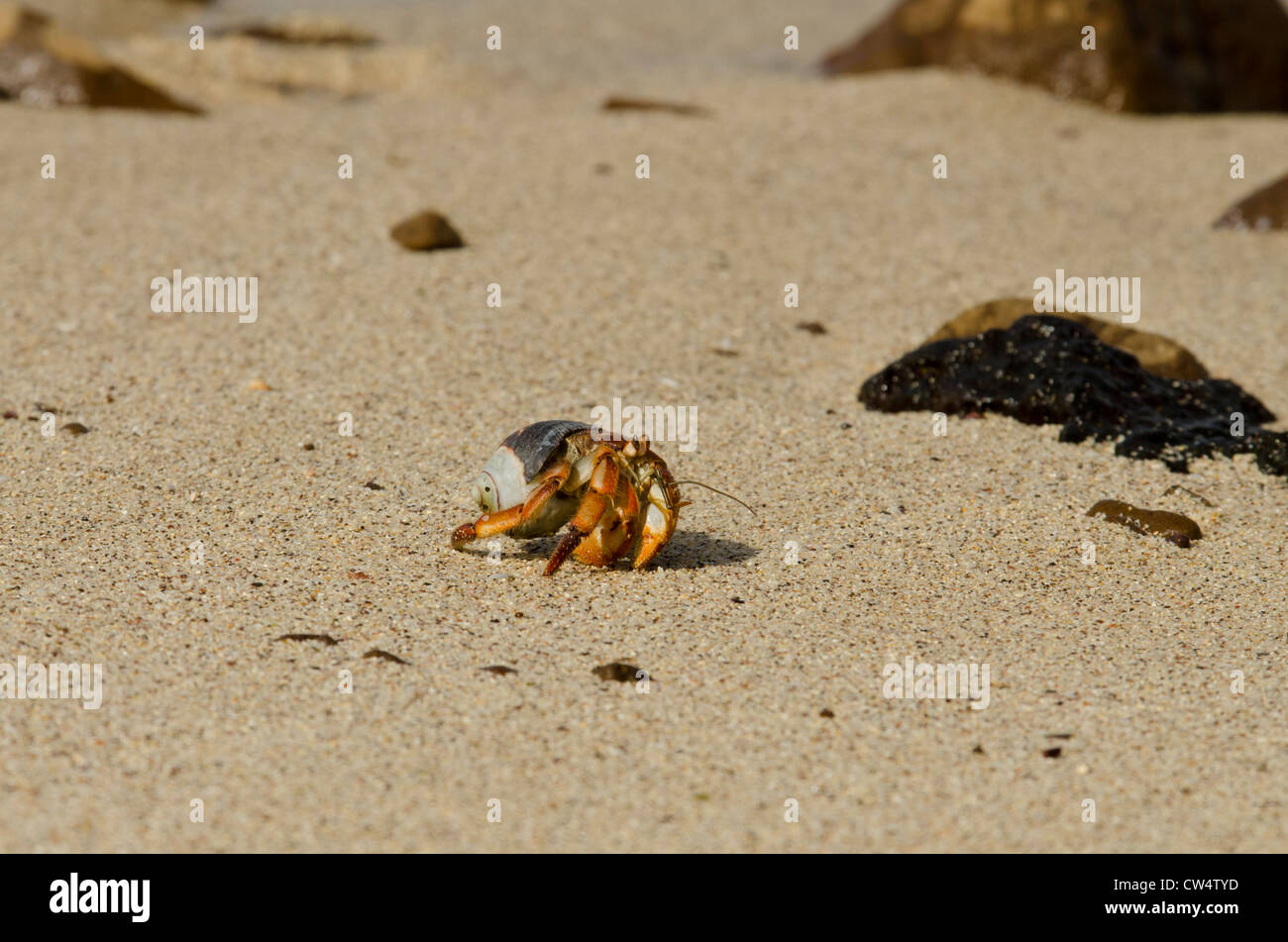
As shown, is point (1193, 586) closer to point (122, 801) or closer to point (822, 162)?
point (122, 801)

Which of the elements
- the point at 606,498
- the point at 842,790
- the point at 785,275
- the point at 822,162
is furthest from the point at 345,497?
the point at 822,162

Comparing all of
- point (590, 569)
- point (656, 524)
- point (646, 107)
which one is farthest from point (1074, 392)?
point (646, 107)

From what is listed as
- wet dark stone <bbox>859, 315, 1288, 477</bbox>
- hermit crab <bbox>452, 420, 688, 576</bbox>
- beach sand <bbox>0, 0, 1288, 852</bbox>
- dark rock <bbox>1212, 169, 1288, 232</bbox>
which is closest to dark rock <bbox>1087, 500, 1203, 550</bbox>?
beach sand <bbox>0, 0, 1288, 852</bbox>

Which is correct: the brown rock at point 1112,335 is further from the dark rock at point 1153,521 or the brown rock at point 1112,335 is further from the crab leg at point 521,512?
the crab leg at point 521,512

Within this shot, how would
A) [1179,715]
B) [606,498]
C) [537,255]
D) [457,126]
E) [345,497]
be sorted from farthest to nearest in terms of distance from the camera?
[457,126] < [537,255] < [345,497] < [606,498] < [1179,715]

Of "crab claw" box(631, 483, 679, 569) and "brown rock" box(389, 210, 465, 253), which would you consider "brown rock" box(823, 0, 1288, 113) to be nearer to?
"brown rock" box(389, 210, 465, 253)
